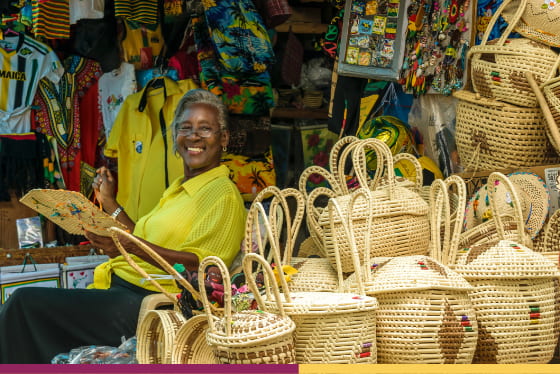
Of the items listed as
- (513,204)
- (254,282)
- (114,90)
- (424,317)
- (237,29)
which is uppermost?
(237,29)

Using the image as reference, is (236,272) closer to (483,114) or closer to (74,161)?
(483,114)

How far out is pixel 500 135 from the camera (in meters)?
2.99

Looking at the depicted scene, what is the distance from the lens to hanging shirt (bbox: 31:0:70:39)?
3717 mm

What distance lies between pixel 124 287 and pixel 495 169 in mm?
1712

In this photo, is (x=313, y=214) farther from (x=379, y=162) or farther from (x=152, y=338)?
(x=152, y=338)

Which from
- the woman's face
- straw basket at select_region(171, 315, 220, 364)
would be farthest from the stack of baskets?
straw basket at select_region(171, 315, 220, 364)

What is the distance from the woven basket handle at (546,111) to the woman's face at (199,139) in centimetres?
149

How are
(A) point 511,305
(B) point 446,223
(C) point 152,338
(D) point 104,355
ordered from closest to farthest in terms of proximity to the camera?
(A) point 511,305
(B) point 446,223
(C) point 152,338
(D) point 104,355

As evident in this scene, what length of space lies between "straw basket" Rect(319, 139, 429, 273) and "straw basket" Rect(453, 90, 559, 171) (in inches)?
23.8

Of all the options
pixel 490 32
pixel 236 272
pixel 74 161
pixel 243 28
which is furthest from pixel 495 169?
pixel 74 161

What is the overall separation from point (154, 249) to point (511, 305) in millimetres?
1500

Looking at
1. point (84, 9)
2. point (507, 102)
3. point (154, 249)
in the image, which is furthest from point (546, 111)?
point (84, 9)

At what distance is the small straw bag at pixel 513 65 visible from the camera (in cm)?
287

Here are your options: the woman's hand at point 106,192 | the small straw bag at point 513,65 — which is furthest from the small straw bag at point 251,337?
the woman's hand at point 106,192
